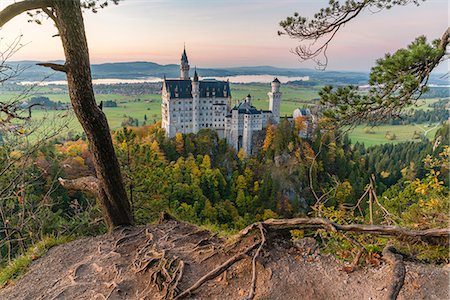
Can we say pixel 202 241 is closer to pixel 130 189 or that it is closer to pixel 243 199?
pixel 130 189

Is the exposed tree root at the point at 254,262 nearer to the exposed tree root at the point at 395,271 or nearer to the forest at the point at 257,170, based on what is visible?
the exposed tree root at the point at 395,271

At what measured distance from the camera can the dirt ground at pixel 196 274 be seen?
11.5 feet

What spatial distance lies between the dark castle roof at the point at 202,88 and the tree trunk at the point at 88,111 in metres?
46.6

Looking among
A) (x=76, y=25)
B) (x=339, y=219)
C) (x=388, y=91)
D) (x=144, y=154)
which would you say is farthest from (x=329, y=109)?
(x=144, y=154)

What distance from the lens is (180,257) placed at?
4691mm

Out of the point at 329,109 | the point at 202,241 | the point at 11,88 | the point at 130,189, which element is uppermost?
the point at 11,88

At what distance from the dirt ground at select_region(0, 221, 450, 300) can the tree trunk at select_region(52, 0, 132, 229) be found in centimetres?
72

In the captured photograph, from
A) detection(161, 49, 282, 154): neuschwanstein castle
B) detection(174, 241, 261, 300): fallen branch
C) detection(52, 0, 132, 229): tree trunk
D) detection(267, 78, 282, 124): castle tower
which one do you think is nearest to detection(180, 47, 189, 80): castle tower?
detection(161, 49, 282, 154): neuschwanstein castle

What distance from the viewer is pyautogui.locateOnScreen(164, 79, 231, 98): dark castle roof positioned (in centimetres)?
5169

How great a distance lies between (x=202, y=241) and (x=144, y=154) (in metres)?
9.30

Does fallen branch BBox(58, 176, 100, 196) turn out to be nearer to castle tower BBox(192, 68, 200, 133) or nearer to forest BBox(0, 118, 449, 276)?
forest BBox(0, 118, 449, 276)

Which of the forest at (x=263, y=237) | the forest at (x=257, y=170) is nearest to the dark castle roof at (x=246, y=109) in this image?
the forest at (x=257, y=170)

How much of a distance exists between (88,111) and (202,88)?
4903 cm

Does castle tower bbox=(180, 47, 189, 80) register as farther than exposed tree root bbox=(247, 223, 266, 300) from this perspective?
Yes
